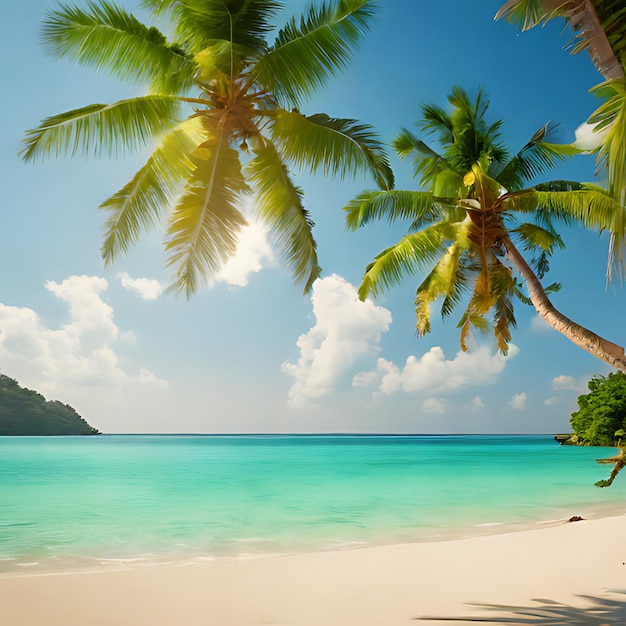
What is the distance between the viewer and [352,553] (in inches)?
334

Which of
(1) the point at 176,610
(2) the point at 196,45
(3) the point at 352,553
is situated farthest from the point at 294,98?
(3) the point at 352,553

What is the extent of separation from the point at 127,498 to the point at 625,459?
1686 cm

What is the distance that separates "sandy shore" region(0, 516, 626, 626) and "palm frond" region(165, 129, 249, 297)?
3356 mm

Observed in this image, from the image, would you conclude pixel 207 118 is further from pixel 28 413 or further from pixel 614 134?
pixel 28 413

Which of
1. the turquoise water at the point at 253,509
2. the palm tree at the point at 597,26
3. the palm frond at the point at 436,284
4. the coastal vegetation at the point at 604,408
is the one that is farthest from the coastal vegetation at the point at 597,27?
the coastal vegetation at the point at 604,408

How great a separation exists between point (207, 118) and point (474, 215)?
3943mm

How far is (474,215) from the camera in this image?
833cm

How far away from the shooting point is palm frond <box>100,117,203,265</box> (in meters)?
6.82

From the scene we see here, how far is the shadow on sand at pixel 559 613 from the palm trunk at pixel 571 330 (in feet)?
6.71

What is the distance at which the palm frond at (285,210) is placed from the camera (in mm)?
6996

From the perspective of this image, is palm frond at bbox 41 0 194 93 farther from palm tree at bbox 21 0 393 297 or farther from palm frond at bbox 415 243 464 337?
palm frond at bbox 415 243 464 337

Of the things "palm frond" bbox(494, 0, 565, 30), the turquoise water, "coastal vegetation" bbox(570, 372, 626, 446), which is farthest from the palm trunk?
"coastal vegetation" bbox(570, 372, 626, 446)

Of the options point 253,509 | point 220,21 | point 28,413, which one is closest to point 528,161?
point 220,21

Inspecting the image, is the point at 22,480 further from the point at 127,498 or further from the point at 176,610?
the point at 176,610
